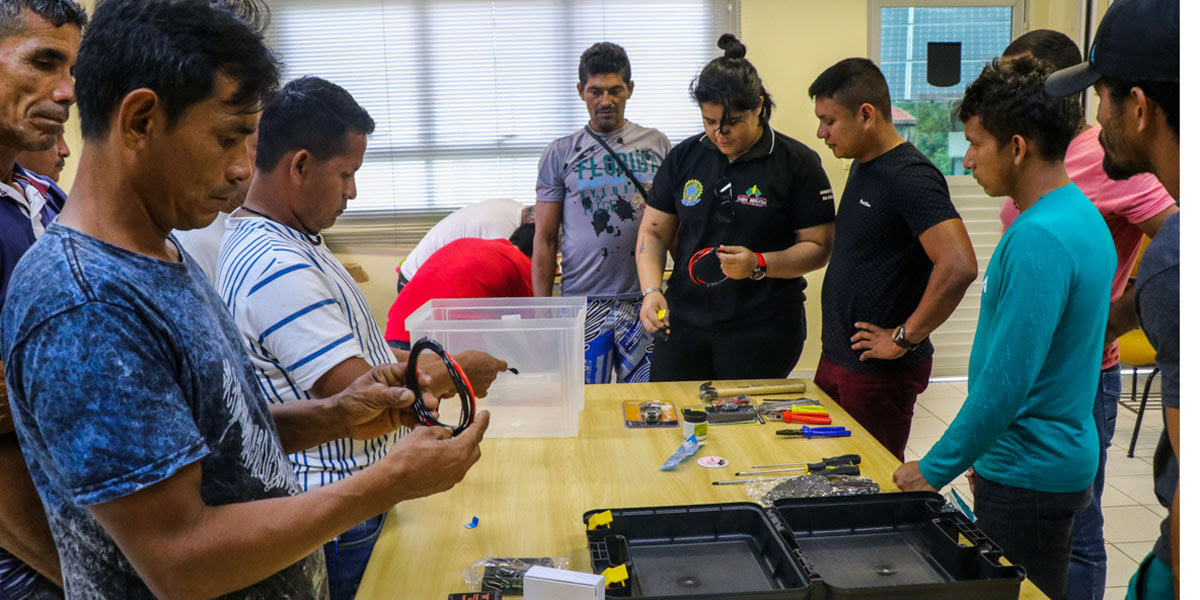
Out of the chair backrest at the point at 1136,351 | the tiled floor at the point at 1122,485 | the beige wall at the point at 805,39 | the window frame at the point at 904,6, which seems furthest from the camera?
the window frame at the point at 904,6

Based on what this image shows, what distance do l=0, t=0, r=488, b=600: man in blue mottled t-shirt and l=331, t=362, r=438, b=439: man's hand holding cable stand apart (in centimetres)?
26

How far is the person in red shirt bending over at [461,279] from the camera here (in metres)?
2.59

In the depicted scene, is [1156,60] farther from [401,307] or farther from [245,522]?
[401,307]

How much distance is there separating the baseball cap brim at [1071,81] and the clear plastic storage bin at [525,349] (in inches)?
42.2

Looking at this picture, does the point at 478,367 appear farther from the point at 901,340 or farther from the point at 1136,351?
the point at 1136,351

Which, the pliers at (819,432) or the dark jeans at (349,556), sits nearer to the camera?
the dark jeans at (349,556)

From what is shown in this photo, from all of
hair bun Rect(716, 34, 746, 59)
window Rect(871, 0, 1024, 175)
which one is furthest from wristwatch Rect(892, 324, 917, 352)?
window Rect(871, 0, 1024, 175)

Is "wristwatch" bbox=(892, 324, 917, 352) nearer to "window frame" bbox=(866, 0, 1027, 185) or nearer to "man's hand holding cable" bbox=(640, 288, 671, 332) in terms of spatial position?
"man's hand holding cable" bbox=(640, 288, 671, 332)

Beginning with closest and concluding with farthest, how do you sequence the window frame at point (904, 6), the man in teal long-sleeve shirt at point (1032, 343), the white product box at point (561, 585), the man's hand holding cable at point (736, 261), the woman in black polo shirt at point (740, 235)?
the white product box at point (561, 585) < the man in teal long-sleeve shirt at point (1032, 343) < the man's hand holding cable at point (736, 261) < the woman in black polo shirt at point (740, 235) < the window frame at point (904, 6)

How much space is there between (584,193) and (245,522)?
2.41m

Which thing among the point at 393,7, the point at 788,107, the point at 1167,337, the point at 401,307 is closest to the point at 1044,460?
the point at 1167,337

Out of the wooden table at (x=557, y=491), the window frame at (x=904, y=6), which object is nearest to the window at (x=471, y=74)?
the window frame at (x=904, y=6)

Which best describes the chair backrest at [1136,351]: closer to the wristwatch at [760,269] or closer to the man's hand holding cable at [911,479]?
the wristwatch at [760,269]

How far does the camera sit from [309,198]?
5.01 ft
